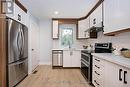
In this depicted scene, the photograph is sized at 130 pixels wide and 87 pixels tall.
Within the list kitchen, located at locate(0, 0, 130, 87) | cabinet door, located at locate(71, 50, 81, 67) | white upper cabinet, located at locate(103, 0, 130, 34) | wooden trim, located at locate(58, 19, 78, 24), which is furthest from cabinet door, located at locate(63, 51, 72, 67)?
white upper cabinet, located at locate(103, 0, 130, 34)

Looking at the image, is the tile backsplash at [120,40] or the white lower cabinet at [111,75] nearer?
the white lower cabinet at [111,75]

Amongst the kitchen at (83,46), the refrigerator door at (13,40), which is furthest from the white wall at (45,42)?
the refrigerator door at (13,40)

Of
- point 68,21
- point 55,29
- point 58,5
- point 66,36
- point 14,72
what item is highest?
point 58,5

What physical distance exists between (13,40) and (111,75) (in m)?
2.50

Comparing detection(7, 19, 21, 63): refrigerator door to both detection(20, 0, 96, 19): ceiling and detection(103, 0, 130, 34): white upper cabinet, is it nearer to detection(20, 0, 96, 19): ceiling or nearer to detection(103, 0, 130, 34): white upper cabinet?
detection(20, 0, 96, 19): ceiling

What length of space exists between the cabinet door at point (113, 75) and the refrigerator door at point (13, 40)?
2271 millimetres

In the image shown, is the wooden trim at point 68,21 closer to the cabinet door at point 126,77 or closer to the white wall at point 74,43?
the white wall at point 74,43

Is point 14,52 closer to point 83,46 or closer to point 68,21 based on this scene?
point 68,21

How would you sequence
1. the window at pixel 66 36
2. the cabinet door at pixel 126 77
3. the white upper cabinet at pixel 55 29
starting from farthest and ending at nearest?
1. the window at pixel 66 36
2. the white upper cabinet at pixel 55 29
3. the cabinet door at pixel 126 77

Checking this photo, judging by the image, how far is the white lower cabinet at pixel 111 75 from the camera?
76.2 inches

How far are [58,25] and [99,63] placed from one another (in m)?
4.36

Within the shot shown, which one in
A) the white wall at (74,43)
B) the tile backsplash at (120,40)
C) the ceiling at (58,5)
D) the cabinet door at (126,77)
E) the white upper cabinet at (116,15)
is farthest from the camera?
the white wall at (74,43)

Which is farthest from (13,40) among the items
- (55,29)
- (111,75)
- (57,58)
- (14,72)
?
(55,29)

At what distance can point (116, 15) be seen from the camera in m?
2.91
